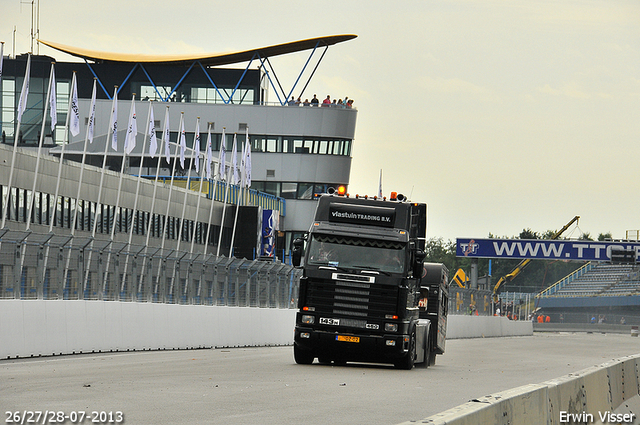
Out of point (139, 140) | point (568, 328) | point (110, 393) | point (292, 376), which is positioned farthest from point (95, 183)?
point (110, 393)

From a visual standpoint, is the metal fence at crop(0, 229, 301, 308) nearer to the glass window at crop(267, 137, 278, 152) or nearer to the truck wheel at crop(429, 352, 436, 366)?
the truck wheel at crop(429, 352, 436, 366)

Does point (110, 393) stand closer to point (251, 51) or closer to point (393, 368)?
point (393, 368)

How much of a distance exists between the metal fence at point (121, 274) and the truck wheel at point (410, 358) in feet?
22.3

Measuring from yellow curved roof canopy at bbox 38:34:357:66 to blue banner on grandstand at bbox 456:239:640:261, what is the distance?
64.8ft

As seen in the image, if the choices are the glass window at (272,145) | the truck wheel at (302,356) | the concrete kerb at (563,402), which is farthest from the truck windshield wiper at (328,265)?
the glass window at (272,145)

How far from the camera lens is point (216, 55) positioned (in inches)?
3359

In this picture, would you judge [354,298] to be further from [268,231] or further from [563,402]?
[268,231]

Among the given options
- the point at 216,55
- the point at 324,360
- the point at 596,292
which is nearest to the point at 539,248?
the point at 596,292

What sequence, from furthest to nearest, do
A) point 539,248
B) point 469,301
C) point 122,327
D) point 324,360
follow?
point 539,248 < point 469,301 < point 122,327 < point 324,360

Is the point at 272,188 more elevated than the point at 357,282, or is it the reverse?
the point at 272,188

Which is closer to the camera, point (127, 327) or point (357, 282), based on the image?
point (357, 282)

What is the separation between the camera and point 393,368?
21.5 metres

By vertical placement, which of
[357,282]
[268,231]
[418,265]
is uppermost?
[268,231]

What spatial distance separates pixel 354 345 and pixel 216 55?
223 ft
